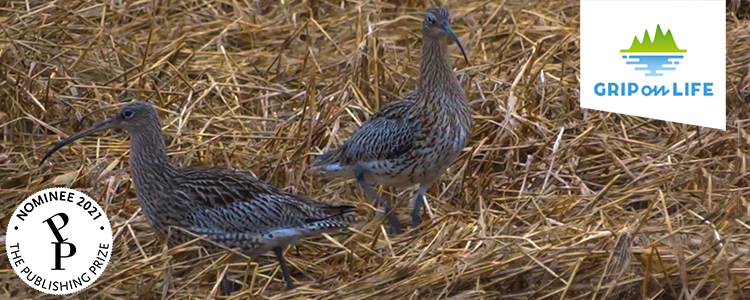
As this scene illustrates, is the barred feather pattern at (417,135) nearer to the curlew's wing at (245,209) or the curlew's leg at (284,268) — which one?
the curlew's wing at (245,209)

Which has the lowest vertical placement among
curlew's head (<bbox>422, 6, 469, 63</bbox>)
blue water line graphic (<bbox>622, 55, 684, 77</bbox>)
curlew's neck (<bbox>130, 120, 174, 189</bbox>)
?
blue water line graphic (<bbox>622, 55, 684, 77</bbox>)

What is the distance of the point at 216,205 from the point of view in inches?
269

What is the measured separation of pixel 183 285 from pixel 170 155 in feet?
5.30

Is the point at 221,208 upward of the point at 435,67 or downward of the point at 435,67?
downward

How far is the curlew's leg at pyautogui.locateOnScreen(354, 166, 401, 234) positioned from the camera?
24.0 feet

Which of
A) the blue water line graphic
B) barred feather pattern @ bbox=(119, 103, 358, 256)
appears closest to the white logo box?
the blue water line graphic

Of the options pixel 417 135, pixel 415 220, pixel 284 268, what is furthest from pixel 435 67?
pixel 284 268

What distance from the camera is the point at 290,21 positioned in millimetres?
10172

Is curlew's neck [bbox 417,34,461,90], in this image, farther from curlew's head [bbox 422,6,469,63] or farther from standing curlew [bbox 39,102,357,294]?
standing curlew [bbox 39,102,357,294]

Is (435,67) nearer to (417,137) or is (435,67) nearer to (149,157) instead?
(417,137)

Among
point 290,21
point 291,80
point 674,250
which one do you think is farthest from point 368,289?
point 290,21

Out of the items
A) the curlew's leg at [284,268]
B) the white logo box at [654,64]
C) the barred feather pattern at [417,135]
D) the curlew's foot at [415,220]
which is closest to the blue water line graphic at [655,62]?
the white logo box at [654,64]

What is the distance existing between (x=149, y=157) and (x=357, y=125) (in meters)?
1.62

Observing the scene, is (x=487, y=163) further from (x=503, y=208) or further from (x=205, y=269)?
(x=205, y=269)
